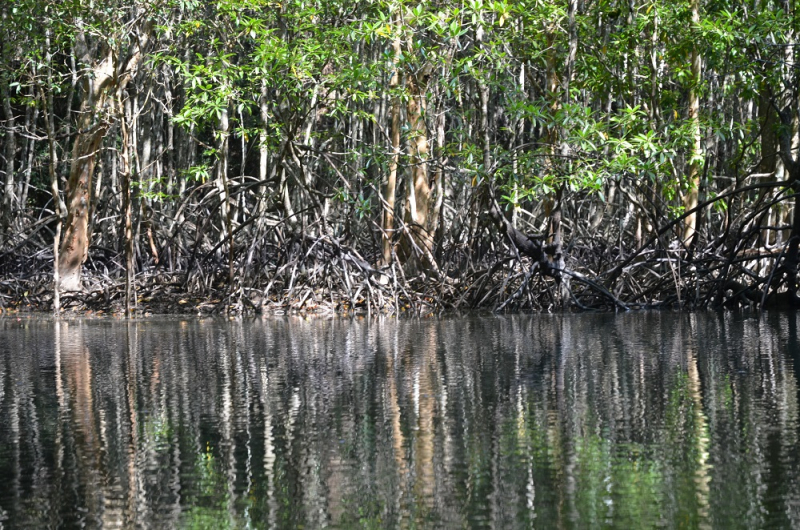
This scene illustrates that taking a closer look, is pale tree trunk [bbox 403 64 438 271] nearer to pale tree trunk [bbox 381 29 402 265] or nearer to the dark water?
pale tree trunk [bbox 381 29 402 265]

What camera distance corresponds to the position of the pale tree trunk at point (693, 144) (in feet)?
32.1

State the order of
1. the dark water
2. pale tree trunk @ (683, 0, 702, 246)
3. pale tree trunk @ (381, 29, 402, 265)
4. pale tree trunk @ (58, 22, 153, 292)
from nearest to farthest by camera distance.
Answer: the dark water < pale tree trunk @ (683, 0, 702, 246) < pale tree trunk @ (381, 29, 402, 265) < pale tree trunk @ (58, 22, 153, 292)

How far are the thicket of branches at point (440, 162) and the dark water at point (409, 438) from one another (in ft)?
13.0

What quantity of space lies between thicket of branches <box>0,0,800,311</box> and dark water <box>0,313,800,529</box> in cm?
398

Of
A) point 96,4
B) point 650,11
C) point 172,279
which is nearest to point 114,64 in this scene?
point 96,4

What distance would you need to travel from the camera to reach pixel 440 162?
435 inches

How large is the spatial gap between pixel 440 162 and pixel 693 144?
2.48 meters

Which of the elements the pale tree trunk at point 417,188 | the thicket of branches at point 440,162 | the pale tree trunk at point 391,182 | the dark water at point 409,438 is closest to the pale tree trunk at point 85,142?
the thicket of branches at point 440,162

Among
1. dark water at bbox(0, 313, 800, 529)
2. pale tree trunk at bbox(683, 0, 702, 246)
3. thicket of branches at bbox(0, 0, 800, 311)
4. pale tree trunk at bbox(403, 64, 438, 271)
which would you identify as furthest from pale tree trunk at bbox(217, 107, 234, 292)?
dark water at bbox(0, 313, 800, 529)

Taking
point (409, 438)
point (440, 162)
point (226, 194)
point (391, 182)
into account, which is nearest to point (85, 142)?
point (226, 194)

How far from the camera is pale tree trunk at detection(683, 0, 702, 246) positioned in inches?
385

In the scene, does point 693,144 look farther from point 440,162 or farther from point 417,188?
point 417,188

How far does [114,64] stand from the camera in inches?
441

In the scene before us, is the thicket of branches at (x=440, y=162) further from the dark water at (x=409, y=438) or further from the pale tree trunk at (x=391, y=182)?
the dark water at (x=409, y=438)
